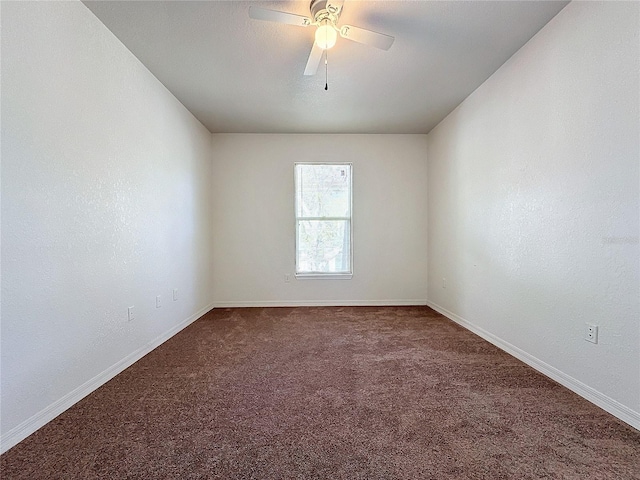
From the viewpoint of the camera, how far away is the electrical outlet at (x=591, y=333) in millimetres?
1863

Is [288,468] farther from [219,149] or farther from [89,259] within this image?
[219,149]

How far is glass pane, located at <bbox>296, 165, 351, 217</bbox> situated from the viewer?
4.68 metres

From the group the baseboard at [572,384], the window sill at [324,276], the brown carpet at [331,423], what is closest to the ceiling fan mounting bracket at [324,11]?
the brown carpet at [331,423]

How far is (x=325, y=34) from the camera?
2.04 m

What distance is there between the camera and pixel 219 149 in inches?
180

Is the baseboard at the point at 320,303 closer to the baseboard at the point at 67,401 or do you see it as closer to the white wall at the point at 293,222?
the white wall at the point at 293,222

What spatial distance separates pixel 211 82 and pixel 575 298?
11.0 feet

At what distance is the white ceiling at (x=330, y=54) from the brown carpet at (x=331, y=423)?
242 centimetres

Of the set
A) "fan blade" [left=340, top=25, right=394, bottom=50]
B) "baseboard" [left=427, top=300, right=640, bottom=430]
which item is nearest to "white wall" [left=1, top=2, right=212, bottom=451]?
"fan blade" [left=340, top=25, right=394, bottom=50]

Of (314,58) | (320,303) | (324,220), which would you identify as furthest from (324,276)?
(314,58)

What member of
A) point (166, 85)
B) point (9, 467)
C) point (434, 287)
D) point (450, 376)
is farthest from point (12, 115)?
point (434, 287)

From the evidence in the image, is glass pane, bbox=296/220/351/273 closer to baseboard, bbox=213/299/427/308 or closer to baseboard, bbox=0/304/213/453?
baseboard, bbox=213/299/427/308

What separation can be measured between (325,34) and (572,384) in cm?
269

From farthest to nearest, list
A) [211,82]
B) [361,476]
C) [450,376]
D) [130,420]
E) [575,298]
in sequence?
[211,82] → [450,376] → [575,298] → [130,420] → [361,476]
